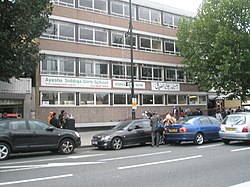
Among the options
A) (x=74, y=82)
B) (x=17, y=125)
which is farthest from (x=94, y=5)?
(x=17, y=125)

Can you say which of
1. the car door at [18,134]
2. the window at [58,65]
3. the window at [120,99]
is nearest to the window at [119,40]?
the window at [120,99]

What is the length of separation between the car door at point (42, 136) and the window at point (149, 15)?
74.2 feet

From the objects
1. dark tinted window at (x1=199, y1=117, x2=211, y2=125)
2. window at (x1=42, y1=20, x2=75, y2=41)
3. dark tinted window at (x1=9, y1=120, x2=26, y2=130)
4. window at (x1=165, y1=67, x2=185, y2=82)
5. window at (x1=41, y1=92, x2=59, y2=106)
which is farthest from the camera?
window at (x1=165, y1=67, x2=185, y2=82)

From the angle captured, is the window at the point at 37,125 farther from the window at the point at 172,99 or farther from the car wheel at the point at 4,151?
the window at the point at 172,99

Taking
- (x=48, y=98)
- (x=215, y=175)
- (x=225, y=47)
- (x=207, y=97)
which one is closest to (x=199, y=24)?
(x=225, y=47)

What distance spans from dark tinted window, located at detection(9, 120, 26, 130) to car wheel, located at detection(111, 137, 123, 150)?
13.8 feet

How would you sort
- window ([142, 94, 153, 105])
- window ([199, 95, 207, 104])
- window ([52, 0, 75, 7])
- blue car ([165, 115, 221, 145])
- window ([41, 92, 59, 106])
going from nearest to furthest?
blue car ([165, 115, 221, 145]), window ([41, 92, 59, 106]), window ([52, 0, 75, 7]), window ([142, 94, 153, 105]), window ([199, 95, 207, 104])

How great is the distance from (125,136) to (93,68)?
1477 cm

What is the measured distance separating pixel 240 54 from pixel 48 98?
56.0 ft

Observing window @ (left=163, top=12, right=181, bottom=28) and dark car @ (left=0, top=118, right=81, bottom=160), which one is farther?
window @ (left=163, top=12, right=181, bottom=28)

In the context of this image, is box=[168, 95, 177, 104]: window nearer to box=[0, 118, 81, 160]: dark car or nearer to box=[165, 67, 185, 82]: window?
box=[165, 67, 185, 82]: window

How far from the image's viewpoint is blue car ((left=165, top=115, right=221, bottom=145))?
1536 cm

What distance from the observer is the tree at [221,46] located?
92.5ft

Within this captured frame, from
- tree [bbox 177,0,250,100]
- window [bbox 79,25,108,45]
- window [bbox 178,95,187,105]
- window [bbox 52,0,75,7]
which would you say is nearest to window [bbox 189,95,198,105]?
window [bbox 178,95,187,105]
